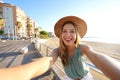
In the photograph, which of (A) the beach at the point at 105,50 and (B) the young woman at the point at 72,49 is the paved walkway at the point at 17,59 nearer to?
(A) the beach at the point at 105,50

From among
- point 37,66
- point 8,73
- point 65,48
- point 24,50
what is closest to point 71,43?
point 65,48

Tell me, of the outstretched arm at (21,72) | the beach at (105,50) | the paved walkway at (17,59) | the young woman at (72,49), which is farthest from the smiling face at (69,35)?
the paved walkway at (17,59)

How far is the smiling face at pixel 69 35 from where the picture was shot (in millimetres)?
2146

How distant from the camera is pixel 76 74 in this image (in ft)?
7.38

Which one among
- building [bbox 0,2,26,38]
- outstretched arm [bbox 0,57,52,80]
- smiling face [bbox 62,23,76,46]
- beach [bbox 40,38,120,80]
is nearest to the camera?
outstretched arm [bbox 0,57,52,80]

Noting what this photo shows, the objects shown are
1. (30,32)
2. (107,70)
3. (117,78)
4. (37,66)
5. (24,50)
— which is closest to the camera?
(117,78)

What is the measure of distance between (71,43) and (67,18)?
1.06 ft

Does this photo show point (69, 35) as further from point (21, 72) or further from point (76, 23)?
point (21, 72)

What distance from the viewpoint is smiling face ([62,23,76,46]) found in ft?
7.04

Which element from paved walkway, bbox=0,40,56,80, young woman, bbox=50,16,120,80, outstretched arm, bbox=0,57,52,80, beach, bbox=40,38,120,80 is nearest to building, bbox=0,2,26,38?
beach, bbox=40,38,120,80

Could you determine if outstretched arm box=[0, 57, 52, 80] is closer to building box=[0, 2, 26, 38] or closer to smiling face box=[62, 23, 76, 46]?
smiling face box=[62, 23, 76, 46]

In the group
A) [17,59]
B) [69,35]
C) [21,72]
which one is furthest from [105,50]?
[21,72]

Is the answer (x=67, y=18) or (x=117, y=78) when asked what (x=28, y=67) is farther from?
(x=67, y=18)

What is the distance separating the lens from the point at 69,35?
7.02 ft
